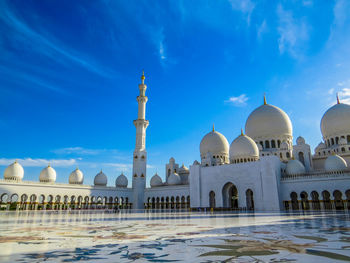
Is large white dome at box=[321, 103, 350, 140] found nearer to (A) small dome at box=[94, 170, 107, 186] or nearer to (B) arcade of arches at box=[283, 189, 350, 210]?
(B) arcade of arches at box=[283, 189, 350, 210]

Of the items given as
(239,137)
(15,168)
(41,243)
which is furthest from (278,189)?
(15,168)

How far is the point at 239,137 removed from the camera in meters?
→ 30.1

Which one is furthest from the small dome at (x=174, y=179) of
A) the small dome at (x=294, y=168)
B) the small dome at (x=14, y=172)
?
the small dome at (x=14, y=172)

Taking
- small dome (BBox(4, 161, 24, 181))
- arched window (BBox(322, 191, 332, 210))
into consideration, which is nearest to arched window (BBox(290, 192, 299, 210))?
arched window (BBox(322, 191, 332, 210))

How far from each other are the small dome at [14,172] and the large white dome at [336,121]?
35093mm

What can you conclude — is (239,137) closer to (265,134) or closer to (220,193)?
(265,134)

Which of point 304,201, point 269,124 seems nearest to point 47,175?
point 269,124

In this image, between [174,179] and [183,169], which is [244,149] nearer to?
[174,179]

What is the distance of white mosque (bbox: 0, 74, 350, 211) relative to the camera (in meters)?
24.6

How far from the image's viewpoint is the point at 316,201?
24594mm

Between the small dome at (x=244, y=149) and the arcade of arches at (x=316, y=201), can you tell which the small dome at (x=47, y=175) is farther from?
the arcade of arches at (x=316, y=201)

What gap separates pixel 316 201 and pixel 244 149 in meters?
8.59

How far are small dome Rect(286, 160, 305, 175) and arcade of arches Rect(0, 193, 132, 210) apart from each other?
19906 mm

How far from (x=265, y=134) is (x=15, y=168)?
2862 cm
